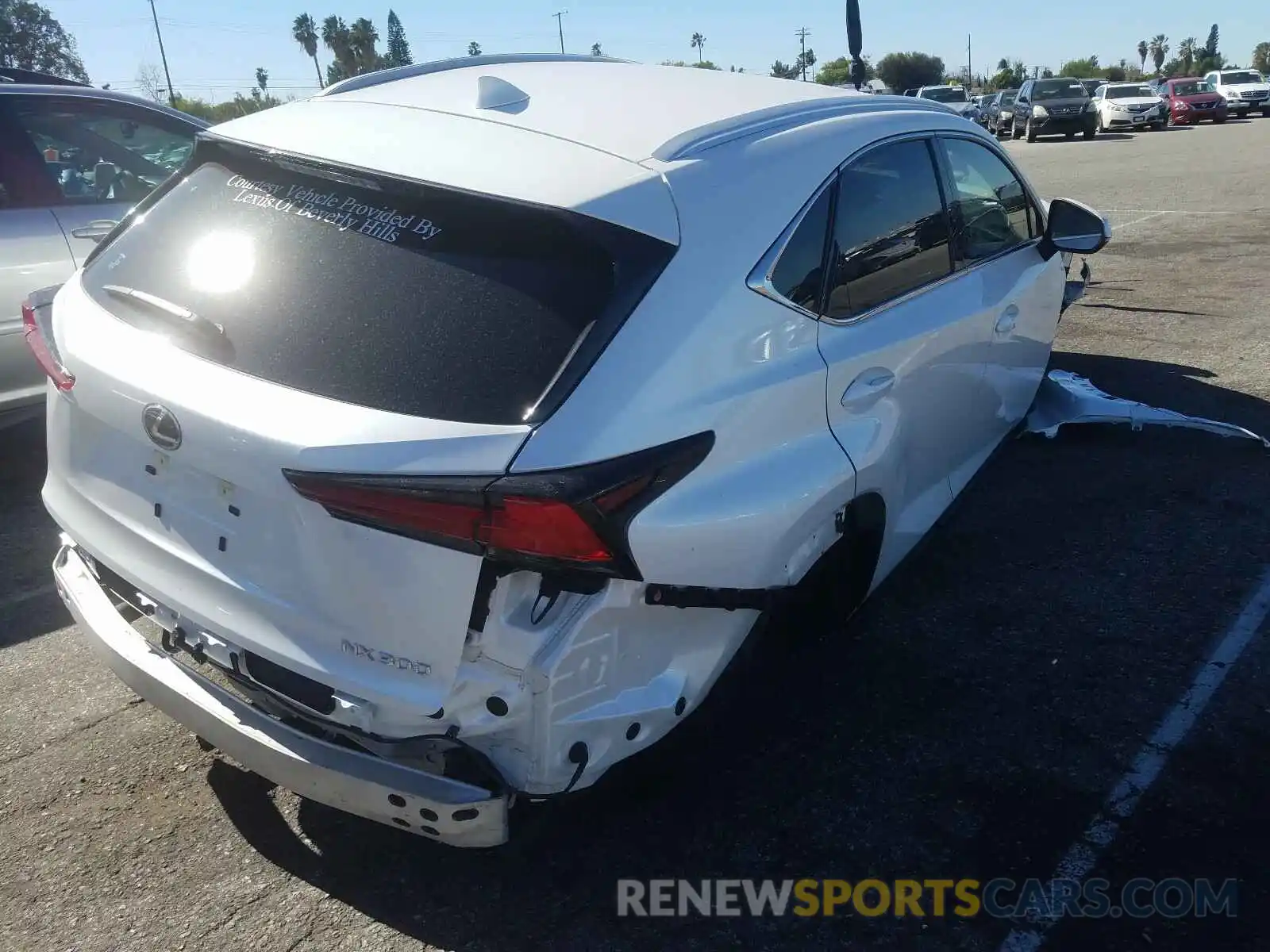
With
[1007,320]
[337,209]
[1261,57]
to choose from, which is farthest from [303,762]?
[1261,57]

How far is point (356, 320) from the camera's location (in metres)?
2.47

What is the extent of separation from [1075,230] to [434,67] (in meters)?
2.79

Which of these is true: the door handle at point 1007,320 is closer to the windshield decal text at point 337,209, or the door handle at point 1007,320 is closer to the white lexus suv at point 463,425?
the white lexus suv at point 463,425

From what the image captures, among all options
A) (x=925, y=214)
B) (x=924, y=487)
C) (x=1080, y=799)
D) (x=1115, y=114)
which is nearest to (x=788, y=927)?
(x=1080, y=799)

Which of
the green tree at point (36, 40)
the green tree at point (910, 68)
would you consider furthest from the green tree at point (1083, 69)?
the green tree at point (36, 40)

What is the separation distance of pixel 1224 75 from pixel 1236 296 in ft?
125

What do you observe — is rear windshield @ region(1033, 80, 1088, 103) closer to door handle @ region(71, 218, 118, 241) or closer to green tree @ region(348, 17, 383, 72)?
door handle @ region(71, 218, 118, 241)

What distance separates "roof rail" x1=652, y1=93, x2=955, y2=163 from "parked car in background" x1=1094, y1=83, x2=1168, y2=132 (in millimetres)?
34742

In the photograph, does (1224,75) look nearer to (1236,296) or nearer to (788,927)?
(1236,296)

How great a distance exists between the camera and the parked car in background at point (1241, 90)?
39.6m

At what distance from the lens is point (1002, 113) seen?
37.6 metres

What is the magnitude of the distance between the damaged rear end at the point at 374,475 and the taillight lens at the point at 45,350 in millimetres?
97

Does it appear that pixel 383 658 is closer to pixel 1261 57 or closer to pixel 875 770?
pixel 875 770

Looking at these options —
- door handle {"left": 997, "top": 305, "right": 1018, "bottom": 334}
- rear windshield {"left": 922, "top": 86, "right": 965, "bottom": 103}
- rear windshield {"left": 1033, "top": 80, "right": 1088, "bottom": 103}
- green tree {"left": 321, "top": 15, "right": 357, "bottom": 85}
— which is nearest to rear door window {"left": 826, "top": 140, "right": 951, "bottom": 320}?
door handle {"left": 997, "top": 305, "right": 1018, "bottom": 334}
